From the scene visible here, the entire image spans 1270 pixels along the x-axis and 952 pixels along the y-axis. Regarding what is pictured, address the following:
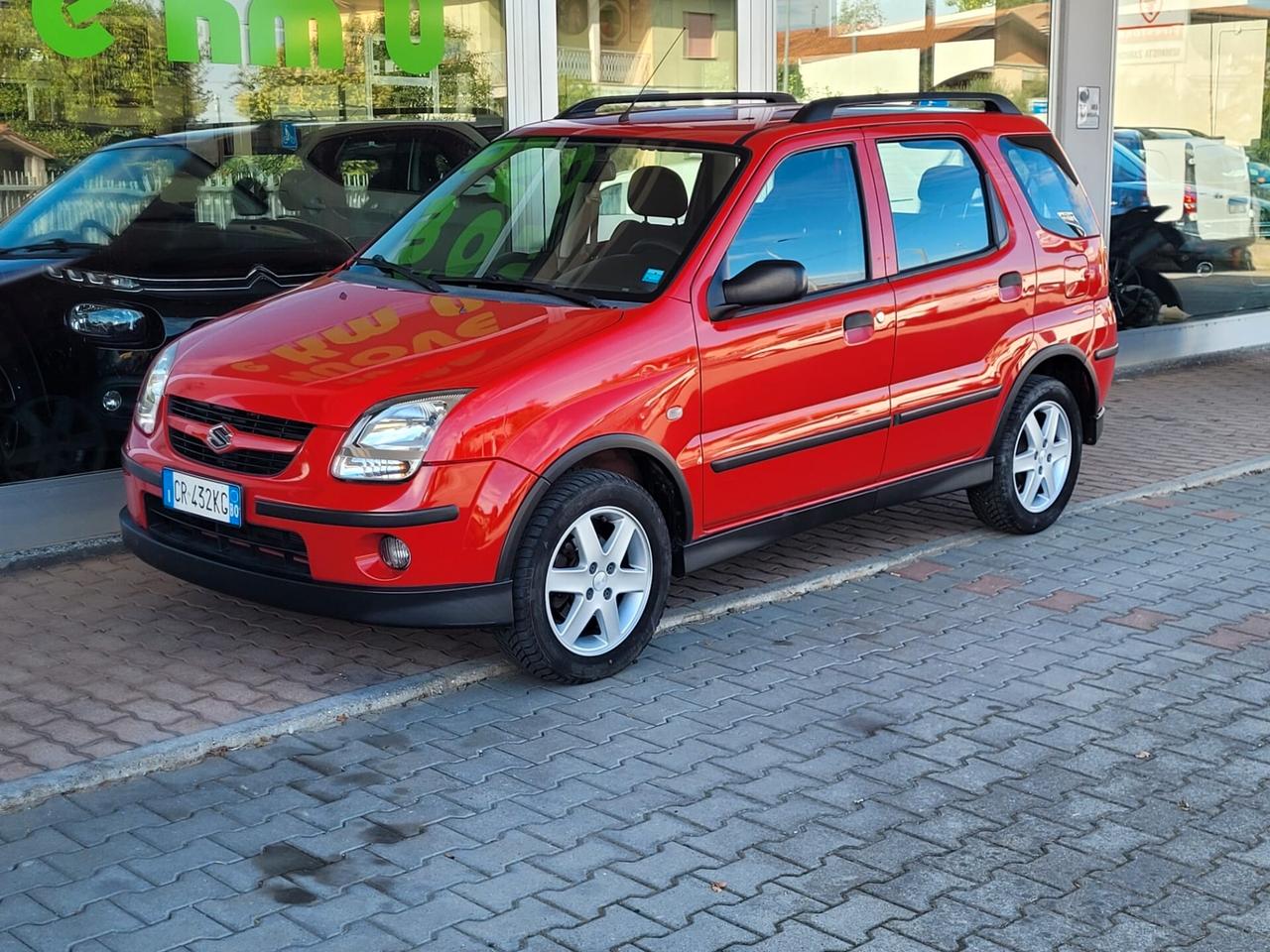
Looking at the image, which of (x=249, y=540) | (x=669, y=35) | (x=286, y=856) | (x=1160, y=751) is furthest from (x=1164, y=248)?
(x=286, y=856)

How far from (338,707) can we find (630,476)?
1283 millimetres

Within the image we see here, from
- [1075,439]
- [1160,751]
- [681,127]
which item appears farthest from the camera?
[1075,439]

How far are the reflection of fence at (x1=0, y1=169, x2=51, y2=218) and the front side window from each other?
341 cm

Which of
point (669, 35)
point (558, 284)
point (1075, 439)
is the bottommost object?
point (1075, 439)

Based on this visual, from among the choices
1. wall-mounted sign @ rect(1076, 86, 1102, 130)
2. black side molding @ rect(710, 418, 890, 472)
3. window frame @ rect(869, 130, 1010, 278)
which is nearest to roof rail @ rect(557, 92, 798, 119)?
window frame @ rect(869, 130, 1010, 278)

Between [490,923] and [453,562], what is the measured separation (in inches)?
57.7

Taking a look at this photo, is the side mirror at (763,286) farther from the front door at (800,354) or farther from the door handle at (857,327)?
the door handle at (857,327)

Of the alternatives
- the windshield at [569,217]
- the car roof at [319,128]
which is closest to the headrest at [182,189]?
the car roof at [319,128]

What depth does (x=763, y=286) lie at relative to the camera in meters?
5.53

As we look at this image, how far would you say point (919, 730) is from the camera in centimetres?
486

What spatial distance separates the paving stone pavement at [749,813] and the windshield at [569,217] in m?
1.45

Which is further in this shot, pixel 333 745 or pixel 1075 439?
pixel 1075 439

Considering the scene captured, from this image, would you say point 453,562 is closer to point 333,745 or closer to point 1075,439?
point 333,745

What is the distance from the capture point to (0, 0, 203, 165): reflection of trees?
6859 millimetres
